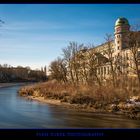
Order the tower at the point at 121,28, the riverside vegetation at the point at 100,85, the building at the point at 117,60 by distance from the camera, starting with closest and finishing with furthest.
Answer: the tower at the point at 121,28 < the building at the point at 117,60 < the riverside vegetation at the point at 100,85

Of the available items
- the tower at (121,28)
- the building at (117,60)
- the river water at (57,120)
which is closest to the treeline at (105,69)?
the building at (117,60)

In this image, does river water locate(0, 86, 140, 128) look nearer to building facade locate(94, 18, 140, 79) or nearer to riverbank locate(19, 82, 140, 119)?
riverbank locate(19, 82, 140, 119)

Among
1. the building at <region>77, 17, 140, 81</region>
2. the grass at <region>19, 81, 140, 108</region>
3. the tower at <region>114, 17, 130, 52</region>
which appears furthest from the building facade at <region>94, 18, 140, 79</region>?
the tower at <region>114, 17, 130, 52</region>

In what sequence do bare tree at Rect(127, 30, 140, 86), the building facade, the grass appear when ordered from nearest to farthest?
bare tree at Rect(127, 30, 140, 86) < the building facade < the grass

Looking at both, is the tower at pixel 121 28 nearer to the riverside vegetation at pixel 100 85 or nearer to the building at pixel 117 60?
the building at pixel 117 60

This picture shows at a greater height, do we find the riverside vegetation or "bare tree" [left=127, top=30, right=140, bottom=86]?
"bare tree" [left=127, top=30, right=140, bottom=86]

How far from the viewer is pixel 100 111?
609 centimetres

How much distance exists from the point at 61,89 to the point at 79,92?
65.7 inches

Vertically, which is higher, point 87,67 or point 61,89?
point 87,67

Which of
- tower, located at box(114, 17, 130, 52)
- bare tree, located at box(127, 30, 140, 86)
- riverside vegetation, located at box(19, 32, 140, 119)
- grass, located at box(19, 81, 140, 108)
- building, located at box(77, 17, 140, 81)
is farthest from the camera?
grass, located at box(19, 81, 140, 108)
